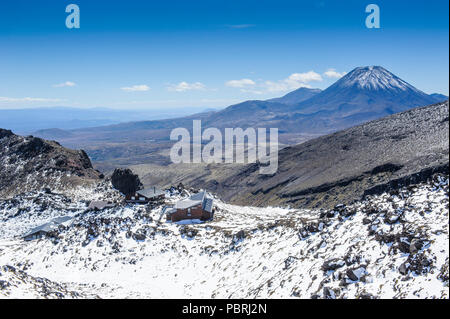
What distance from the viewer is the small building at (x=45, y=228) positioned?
40.9 m

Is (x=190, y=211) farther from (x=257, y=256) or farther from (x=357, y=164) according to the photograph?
(x=357, y=164)

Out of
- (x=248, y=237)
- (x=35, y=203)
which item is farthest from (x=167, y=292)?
(x=35, y=203)

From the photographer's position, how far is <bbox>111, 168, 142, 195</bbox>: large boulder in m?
57.3

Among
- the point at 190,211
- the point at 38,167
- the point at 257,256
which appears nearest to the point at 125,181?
the point at 190,211

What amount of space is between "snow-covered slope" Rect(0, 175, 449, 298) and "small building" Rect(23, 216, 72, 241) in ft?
10.6

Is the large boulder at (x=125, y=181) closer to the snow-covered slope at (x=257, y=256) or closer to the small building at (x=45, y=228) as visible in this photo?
the small building at (x=45, y=228)

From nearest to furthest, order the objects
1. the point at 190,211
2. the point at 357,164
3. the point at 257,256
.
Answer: the point at 257,256, the point at 190,211, the point at 357,164

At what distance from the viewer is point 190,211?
39250mm

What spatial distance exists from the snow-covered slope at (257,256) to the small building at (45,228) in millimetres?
3228

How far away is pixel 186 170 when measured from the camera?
178125mm

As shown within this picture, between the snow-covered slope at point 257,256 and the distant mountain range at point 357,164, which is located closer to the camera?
the snow-covered slope at point 257,256

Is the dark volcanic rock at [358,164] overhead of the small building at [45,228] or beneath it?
overhead

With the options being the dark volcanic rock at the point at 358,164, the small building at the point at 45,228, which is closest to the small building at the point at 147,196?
the small building at the point at 45,228

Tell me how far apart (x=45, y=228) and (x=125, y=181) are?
17135 millimetres
